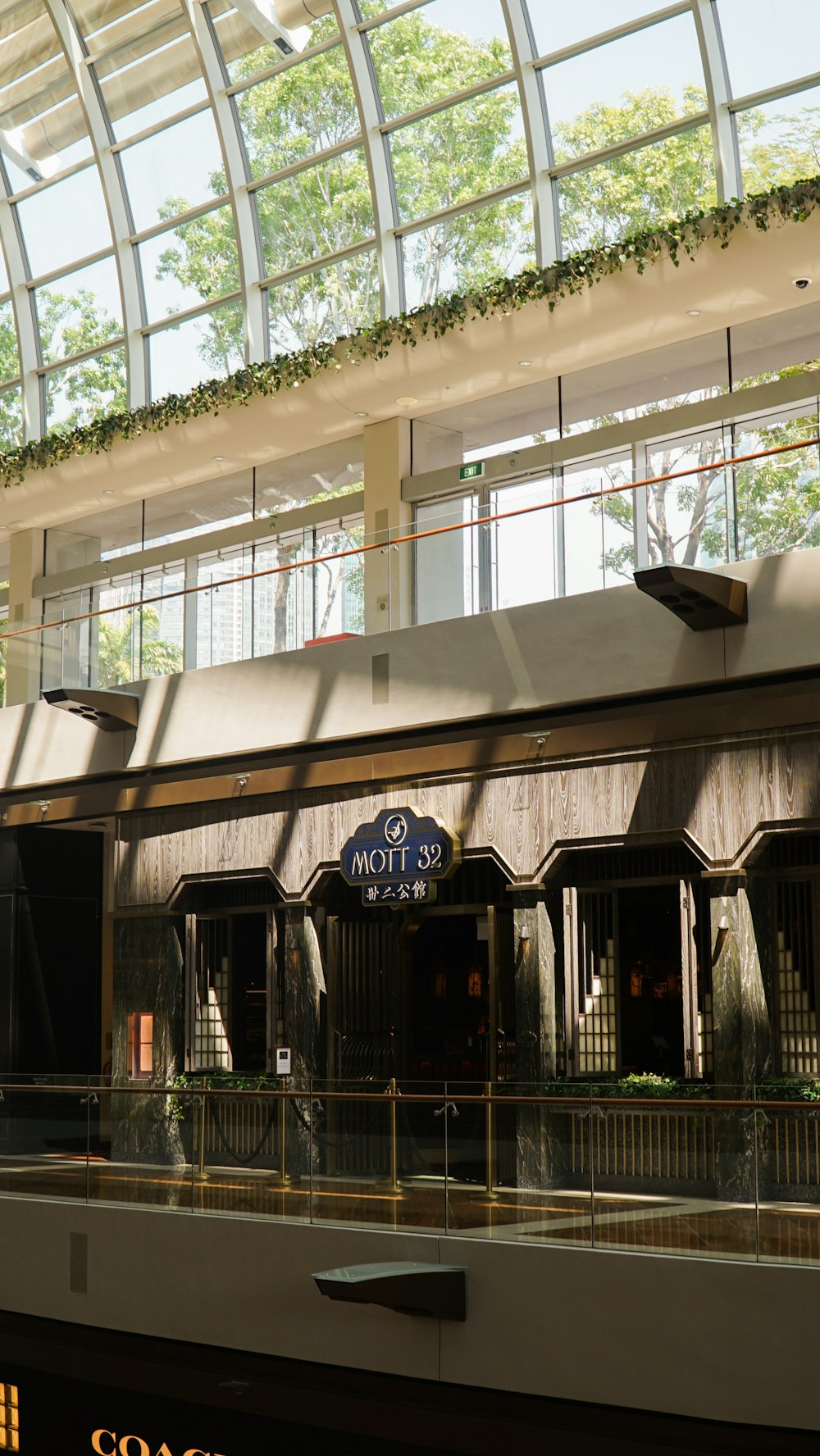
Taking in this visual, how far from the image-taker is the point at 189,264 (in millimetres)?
21453

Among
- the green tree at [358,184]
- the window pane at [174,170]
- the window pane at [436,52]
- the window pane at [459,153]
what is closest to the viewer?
the window pane at [436,52]

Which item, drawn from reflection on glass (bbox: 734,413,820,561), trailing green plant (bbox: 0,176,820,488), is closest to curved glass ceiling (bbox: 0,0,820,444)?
trailing green plant (bbox: 0,176,820,488)

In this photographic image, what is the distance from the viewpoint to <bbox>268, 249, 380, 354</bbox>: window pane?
19266mm

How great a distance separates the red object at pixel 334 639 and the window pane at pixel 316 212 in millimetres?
6506

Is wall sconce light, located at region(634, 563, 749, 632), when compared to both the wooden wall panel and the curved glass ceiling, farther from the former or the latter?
the curved glass ceiling

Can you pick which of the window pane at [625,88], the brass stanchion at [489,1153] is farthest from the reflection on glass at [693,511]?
the window pane at [625,88]

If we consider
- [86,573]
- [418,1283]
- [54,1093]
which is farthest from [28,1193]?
[86,573]

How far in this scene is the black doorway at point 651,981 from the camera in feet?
47.9

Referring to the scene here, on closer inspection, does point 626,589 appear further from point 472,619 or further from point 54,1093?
point 54,1093

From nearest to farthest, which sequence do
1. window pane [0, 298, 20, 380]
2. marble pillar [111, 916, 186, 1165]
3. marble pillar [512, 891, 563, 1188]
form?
marble pillar [512, 891, 563, 1188], marble pillar [111, 916, 186, 1165], window pane [0, 298, 20, 380]

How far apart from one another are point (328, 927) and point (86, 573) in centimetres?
1007

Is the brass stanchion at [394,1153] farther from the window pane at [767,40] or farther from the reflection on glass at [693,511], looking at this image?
the window pane at [767,40]

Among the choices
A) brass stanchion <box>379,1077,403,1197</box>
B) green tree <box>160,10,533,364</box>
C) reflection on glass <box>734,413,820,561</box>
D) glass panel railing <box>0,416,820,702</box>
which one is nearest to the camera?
brass stanchion <box>379,1077,403,1197</box>

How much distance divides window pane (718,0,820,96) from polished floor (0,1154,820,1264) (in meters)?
12.1
